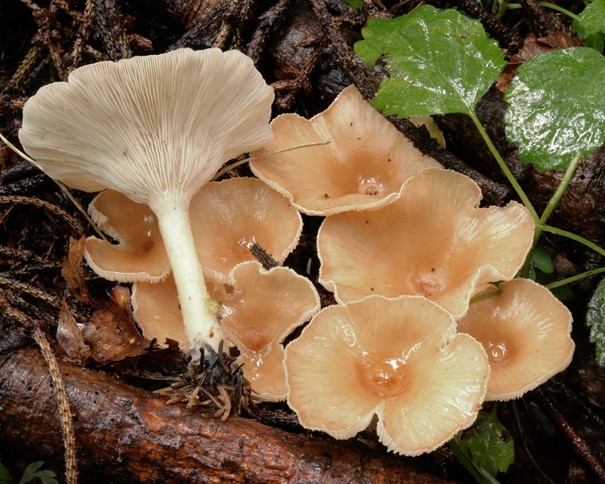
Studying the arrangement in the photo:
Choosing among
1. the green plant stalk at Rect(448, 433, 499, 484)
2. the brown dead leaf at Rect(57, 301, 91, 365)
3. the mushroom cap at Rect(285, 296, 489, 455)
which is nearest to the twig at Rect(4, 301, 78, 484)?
the brown dead leaf at Rect(57, 301, 91, 365)

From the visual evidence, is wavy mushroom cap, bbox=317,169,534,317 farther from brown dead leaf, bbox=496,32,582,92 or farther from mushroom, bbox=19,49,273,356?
brown dead leaf, bbox=496,32,582,92

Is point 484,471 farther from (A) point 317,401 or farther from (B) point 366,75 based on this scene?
(B) point 366,75

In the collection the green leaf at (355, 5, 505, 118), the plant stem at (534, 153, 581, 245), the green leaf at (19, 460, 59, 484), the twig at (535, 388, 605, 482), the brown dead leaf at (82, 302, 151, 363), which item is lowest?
the twig at (535, 388, 605, 482)

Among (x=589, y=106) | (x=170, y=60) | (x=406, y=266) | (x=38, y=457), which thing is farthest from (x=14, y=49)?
(x=589, y=106)

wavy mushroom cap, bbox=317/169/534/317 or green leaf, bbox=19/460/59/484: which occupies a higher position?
wavy mushroom cap, bbox=317/169/534/317

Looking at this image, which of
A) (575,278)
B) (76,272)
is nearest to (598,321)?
(575,278)

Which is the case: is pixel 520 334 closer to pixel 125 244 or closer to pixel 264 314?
pixel 264 314
